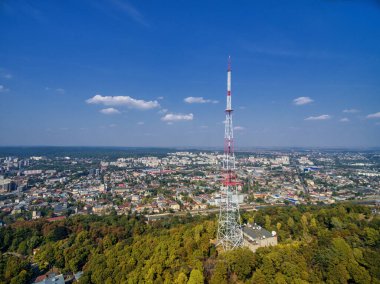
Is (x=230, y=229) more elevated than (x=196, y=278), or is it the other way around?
(x=230, y=229)

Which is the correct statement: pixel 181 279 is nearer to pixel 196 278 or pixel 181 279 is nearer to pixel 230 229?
pixel 196 278

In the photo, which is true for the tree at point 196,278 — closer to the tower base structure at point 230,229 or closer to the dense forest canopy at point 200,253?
the dense forest canopy at point 200,253

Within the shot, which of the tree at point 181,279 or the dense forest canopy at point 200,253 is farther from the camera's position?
the dense forest canopy at point 200,253

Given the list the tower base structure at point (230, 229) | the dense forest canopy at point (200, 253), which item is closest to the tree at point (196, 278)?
the dense forest canopy at point (200, 253)

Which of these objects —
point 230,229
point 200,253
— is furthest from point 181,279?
point 230,229

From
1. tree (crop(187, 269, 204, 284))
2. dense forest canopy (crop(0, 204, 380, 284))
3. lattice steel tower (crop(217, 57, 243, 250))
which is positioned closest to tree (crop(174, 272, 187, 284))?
dense forest canopy (crop(0, 204, 380, 284))

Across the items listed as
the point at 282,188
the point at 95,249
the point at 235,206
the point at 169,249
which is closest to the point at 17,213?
the point at 95,249

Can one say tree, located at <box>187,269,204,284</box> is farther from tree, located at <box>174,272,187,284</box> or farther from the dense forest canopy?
tree, located at <box>174,272,187,284</box>

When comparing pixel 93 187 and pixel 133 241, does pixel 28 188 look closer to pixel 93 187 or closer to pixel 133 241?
pixel 93 187
